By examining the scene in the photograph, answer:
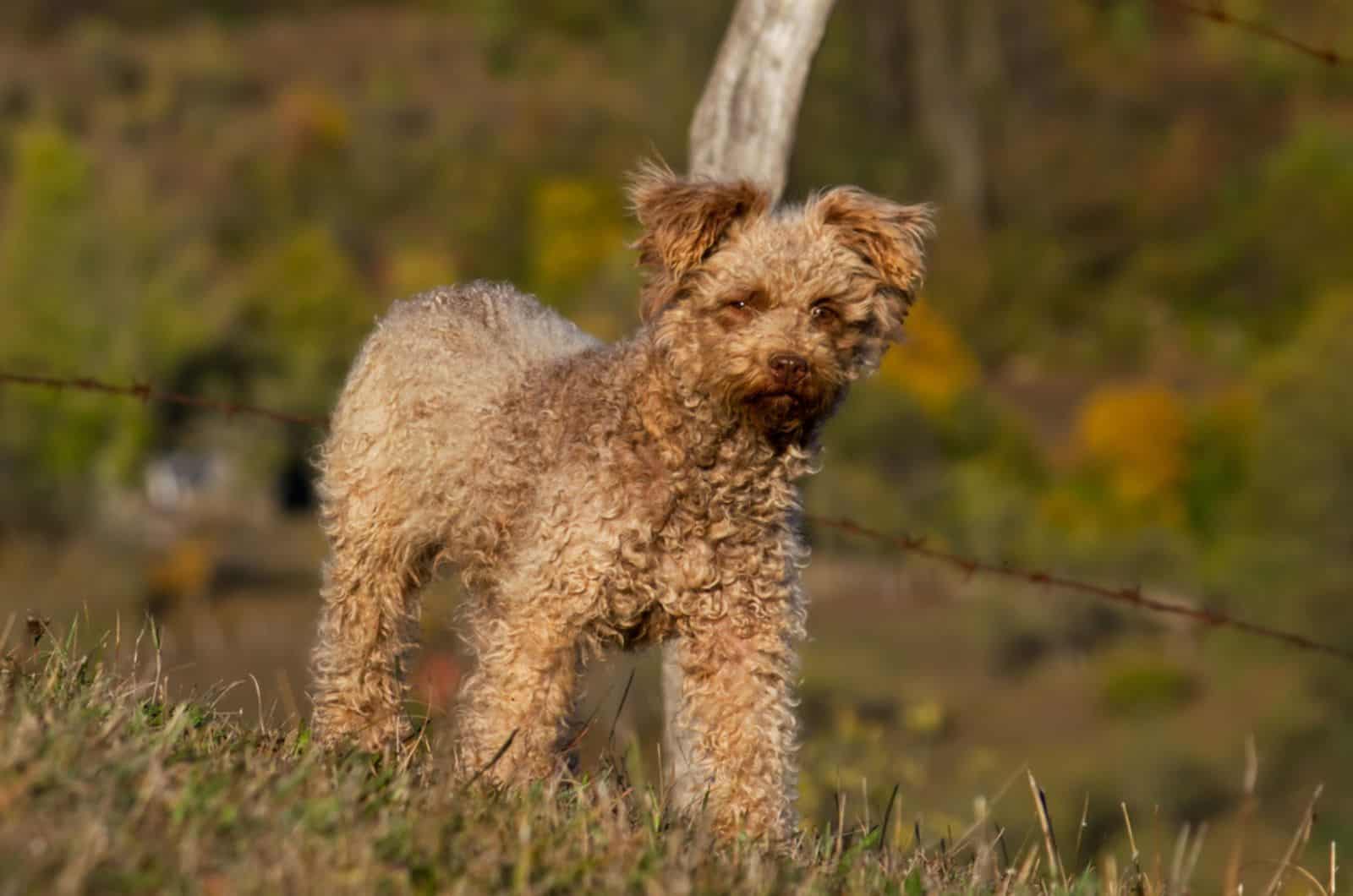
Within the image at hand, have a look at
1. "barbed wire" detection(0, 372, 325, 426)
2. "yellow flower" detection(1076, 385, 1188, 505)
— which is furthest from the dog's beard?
"yellow flower" detection(1076, 385, 1188, 505)

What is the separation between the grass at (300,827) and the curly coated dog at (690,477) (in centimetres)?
43

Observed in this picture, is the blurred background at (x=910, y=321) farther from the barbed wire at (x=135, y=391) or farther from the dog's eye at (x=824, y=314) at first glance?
the dog's eye at (x=824, y=314)

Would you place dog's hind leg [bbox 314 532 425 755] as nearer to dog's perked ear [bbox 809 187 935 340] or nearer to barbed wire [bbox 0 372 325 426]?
barbed wire [bbox 0 372 325 426]

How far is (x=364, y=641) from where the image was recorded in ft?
23.9

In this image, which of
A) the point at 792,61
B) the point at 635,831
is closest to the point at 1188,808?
the point at 792,61

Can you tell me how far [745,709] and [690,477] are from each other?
2.14 feet

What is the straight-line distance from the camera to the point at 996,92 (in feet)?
285

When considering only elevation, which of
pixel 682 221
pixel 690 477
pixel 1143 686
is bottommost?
pixel 1143 686

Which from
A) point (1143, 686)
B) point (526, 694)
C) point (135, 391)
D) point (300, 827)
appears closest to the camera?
point (300, 827)

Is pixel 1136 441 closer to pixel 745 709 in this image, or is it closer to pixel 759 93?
pixel 759 93

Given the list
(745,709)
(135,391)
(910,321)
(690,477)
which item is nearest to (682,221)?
(690,477)

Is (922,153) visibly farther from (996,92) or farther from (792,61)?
(792,61)

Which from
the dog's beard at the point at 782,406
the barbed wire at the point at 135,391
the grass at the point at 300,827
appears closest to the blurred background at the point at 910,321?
the barbed wire at the point at 135,391

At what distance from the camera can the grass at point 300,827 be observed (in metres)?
4.19
